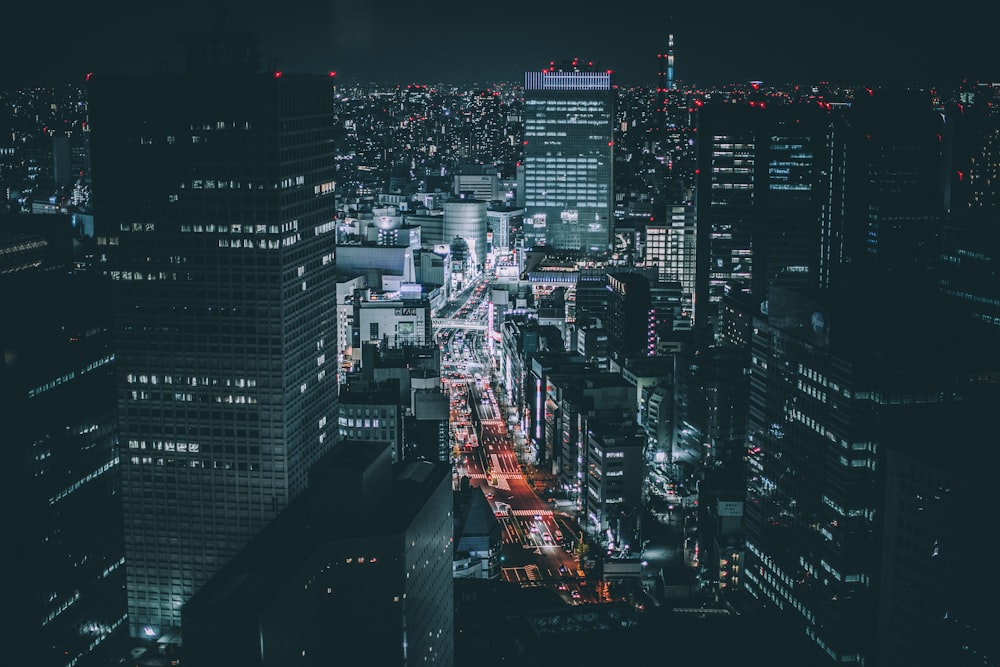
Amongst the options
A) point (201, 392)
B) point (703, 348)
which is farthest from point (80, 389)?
point (703, 348)

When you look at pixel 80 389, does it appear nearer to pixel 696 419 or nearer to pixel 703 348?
pixel 696 419

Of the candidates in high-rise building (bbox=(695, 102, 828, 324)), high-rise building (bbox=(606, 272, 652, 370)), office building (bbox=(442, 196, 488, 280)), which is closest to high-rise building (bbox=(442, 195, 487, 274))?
office building (bbox=(442, 196, 488, 280))

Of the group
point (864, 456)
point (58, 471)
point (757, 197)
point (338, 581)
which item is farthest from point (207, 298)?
point (757, 197)

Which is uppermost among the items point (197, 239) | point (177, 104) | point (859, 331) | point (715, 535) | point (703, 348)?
point (177, 104)

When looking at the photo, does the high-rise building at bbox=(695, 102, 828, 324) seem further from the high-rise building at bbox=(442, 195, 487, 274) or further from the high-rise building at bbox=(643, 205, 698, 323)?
the high-rise building at bbox=(442, 195, 487, 274)

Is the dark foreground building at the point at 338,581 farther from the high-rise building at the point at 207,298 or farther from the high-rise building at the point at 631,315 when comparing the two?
the high-rise building at the point at 631,315

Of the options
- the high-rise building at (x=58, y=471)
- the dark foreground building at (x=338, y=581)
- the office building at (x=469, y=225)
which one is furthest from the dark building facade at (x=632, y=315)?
the office building at (x=469, y=225)
